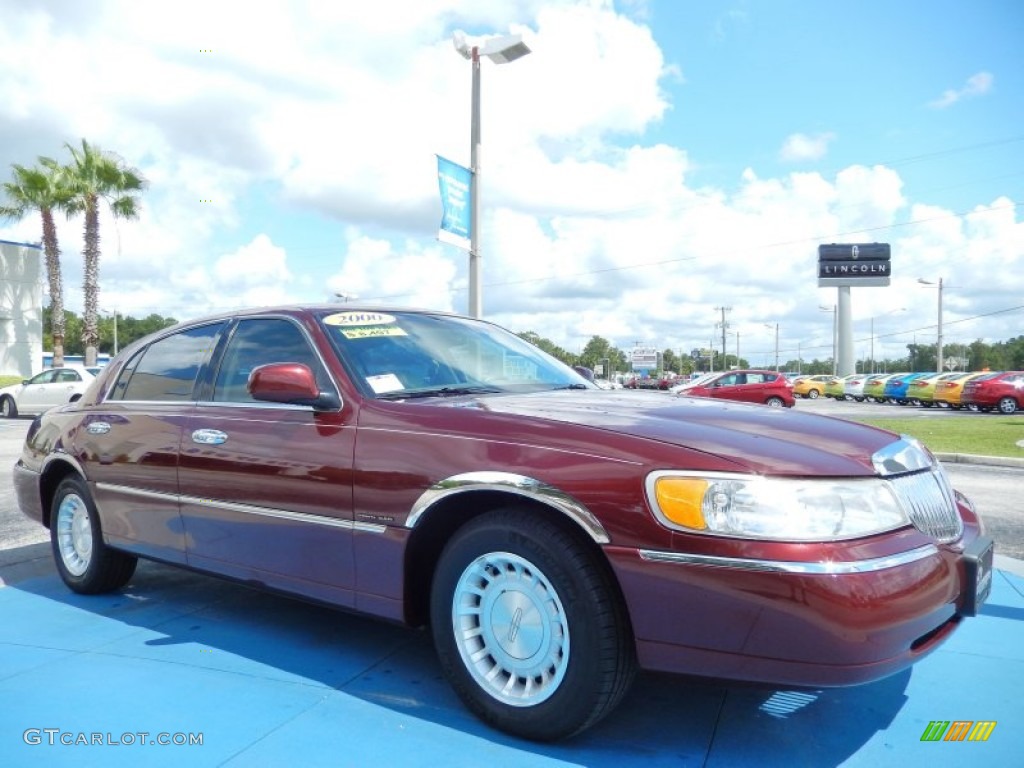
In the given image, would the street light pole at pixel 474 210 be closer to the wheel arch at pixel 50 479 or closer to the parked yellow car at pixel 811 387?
the wheel arch at pixel 50 479

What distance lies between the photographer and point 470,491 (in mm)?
2779

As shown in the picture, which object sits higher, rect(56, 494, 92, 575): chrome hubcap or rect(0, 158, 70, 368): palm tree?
rect(0, 158, 70, 368): palm tree

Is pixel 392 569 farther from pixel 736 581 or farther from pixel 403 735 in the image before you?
pixel 736 581

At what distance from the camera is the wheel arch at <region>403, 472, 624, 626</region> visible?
256cm

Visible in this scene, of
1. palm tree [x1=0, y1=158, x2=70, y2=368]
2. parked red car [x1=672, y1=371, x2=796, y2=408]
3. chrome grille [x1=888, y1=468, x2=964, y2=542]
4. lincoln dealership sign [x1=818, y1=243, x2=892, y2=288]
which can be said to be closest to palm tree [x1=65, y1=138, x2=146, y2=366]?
palm tree [x1=0, y1=158, x2=70, y2=368]

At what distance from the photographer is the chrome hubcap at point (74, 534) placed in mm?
4508

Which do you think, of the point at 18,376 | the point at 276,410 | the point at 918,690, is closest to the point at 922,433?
the point at 918,690

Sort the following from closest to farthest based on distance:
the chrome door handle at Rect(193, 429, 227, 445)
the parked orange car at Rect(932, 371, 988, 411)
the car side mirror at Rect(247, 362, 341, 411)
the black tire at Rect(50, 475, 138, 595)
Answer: the car side mirror at Rect(247, 362, 341, 411), the chrome door handle at Rect(193, 429, 227, 445), the black tire at Rect(50, 475, 138, 595), the parked orange car at Rect(932, 371, 988, 411)

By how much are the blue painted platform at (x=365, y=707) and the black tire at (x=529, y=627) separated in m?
0.15

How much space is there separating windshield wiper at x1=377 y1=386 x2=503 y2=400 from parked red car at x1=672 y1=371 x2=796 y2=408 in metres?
23.9

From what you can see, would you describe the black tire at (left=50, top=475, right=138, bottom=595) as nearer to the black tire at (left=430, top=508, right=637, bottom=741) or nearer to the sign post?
the black tire at (left=430, top=508, right=637, bottom=741)

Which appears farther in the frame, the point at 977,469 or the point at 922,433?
the point at 922,433

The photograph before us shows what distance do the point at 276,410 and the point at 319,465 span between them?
0.41 metres

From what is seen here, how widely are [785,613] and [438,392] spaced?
1.70 m
